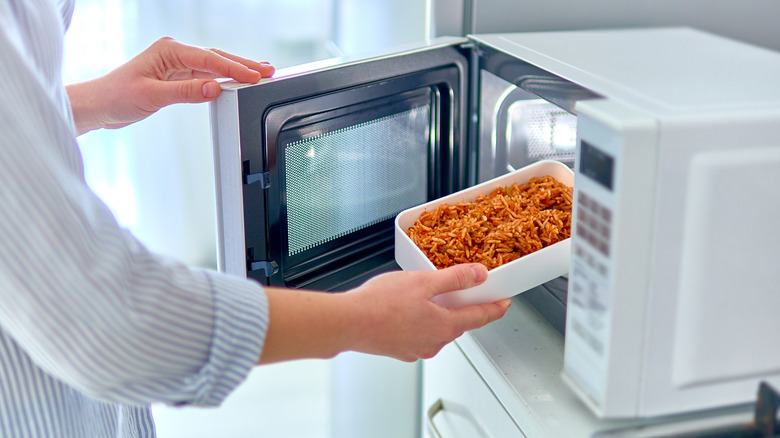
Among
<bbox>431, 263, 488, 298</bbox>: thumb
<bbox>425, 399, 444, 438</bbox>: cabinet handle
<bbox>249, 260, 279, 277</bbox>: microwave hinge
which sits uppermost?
<bbox>431, 263, 488, 298</bbox>: thumb

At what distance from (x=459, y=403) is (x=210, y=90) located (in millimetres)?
553

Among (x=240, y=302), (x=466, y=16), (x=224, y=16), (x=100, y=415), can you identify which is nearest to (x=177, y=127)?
(x=224, y=16)

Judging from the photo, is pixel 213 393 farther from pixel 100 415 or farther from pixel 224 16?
pixel 224 16

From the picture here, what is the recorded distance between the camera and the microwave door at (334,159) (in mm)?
832

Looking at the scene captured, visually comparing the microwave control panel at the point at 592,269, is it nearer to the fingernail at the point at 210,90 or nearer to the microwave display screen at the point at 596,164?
the microwave display screen at the point at 596,164

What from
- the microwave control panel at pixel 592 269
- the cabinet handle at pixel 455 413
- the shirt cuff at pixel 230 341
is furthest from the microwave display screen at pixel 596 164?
the cabinet handle at pixel 455 413

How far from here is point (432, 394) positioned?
1.14 metres

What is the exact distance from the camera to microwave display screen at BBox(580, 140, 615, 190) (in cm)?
60

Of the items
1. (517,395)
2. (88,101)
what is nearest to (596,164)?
(517,395)

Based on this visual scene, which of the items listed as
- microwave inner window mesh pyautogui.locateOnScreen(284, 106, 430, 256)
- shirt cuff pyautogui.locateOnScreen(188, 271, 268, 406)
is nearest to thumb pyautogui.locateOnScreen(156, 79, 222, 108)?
microwave inner window mesh pyautogui.locateOnScreen(284, 106, 430, 256)

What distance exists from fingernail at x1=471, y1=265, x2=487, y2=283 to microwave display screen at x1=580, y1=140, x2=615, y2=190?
0.17m

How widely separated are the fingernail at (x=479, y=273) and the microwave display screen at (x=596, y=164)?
0.17m

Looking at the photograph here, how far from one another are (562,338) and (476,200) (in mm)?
214

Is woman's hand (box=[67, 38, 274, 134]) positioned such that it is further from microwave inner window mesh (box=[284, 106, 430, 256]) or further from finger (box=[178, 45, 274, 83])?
microwave inner window mesh (box=[284, 106, 430, 256])
